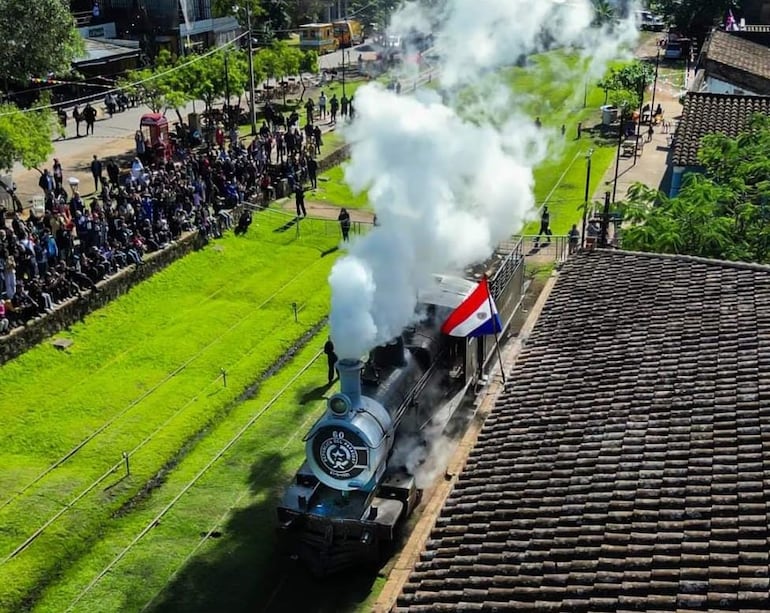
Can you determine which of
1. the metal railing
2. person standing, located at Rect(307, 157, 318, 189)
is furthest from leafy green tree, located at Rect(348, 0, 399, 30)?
the metal railing

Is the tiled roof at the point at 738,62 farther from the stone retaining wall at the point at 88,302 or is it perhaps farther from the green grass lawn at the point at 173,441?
the stone retaining wall at the point at 88,302

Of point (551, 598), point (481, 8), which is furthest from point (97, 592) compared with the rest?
point (481, 8)

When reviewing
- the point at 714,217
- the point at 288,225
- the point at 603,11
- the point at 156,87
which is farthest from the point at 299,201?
the point at 603,11

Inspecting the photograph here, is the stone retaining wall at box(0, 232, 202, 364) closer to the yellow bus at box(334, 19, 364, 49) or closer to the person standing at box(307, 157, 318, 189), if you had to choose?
the person standing at box(307, 157, 318, 189)

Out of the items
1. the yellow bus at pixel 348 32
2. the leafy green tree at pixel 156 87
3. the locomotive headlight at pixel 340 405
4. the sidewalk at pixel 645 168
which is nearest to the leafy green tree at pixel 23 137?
the leafy green tree at pixel 156 87

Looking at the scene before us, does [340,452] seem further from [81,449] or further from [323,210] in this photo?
[323,210]

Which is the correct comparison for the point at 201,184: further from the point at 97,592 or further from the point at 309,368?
the point at 97,592

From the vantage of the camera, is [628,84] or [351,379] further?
[628,84]
